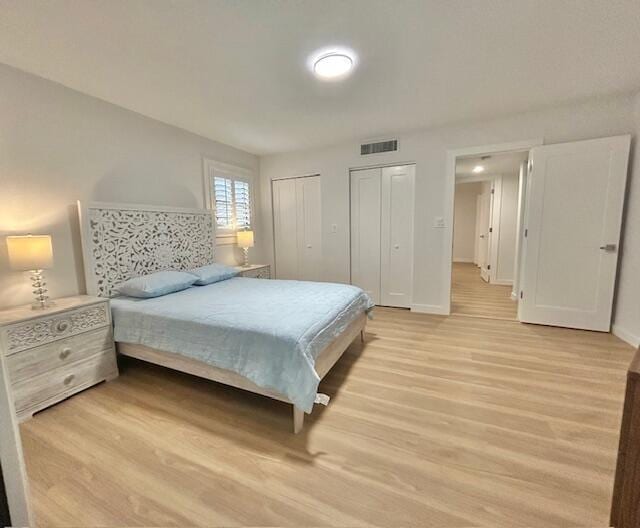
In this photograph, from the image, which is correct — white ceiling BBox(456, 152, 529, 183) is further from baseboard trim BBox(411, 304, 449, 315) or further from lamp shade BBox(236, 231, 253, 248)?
lamp shade BBox(236, 231, 253, 248)

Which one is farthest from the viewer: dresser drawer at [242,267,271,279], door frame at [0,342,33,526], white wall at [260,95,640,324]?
dresser drawer at [242,267,271,279]

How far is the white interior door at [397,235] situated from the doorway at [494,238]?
0.76 meters

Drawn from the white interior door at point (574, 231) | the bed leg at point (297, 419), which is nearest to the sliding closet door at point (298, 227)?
the white interior door at point (574, 231)

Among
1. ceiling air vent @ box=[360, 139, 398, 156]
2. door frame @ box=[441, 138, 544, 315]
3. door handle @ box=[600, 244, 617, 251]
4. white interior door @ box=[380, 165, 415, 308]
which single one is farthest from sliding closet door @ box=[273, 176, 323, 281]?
door handle @ box=[600, 244, 617, 251]

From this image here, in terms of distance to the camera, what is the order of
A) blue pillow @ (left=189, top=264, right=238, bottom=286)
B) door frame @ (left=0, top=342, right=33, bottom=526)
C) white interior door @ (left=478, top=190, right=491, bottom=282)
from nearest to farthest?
Result: door frame @ (left=0, top=342, right=33, bottom=526)
blue pillow @ (left=189, top=264, right=238, bottom=286)
white interior door @ (left=478, top=190, right=491, bottom=282)

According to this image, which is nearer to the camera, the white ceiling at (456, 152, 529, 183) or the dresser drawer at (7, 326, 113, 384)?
the dresser drawer at (7, 326, 113, 384)

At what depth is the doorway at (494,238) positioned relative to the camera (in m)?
4.11

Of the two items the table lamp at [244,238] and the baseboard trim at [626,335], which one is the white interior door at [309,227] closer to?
the table lamp at [244,238]

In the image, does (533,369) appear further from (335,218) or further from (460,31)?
(335,218)

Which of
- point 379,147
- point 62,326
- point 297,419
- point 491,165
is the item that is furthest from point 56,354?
point 491,165

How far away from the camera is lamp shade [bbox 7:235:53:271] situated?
188 cm

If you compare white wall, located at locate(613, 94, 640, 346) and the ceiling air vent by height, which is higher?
the ceiling air vent

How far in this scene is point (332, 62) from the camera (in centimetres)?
204

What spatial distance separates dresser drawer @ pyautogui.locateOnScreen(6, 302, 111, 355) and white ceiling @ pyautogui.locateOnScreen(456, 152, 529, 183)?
475cm
